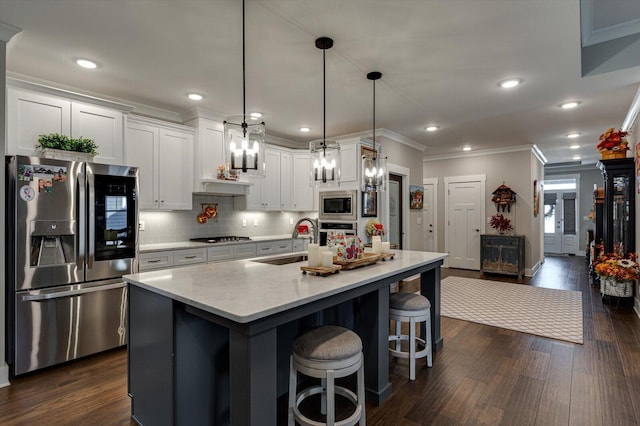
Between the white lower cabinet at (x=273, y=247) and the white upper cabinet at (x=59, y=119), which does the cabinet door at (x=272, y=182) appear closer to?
the white lower cabinet at (x=273, y=247)

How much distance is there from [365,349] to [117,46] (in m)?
2.92

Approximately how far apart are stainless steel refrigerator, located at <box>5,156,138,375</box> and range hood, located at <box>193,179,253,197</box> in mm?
1084

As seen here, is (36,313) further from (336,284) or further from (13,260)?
(336,284)

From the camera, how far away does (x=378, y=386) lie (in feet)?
7.32

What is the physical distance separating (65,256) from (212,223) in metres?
2.09

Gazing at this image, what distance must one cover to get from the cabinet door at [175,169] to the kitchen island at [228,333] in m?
1.98

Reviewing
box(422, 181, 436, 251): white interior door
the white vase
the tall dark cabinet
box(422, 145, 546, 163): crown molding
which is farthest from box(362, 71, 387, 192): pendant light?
box(422, 181, 436, 251): white interior door

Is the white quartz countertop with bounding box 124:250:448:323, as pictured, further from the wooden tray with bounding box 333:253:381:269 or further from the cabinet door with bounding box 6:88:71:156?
the cabinet door with bounding box 6:88:71:156

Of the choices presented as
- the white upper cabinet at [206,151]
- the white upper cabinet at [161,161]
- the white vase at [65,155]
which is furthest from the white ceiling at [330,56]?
the white vase at [65,155]

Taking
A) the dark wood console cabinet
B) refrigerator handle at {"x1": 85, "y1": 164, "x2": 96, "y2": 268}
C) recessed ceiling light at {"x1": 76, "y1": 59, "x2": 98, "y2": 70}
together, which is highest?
recessed ceiling light at {"x1": 76, "y1": 59, "x2": 98, "y2": 70}

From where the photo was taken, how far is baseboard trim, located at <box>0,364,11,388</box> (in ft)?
8.06

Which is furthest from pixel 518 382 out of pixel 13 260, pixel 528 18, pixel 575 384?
pixel 13 260

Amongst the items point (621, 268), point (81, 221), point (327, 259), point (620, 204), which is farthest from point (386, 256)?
point (620, 204)

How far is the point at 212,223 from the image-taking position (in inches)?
190
